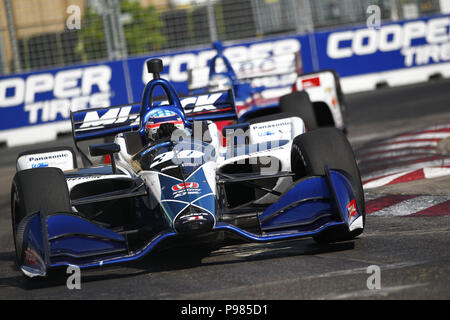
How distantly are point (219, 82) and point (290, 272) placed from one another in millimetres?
6883

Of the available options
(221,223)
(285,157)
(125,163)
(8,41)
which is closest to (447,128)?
(285,157)

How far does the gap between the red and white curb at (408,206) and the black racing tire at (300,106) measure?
2.41 meters

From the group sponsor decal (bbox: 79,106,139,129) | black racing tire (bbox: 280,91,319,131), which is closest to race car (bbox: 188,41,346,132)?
black racing tire (bbox: 280,91,319,131)

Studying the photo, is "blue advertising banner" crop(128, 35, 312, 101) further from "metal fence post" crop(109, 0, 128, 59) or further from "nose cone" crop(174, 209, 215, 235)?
"nose cone" crop(174, 209, 215, 235)

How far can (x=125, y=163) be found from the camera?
680 cm

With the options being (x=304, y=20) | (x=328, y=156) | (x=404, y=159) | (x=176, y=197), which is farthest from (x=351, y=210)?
(x=304, y=20)

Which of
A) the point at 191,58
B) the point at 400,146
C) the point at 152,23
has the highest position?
the point at 152,23

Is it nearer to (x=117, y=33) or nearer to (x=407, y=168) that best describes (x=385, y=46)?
(x=117, y=33)

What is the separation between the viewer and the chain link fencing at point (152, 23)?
1769cm

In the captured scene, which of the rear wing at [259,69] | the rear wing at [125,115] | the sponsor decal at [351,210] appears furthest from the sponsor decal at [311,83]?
the sponsor decal at [351,210]

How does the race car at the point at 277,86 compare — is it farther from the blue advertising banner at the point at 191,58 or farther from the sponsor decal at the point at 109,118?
the blue advertising banner at the point at 191,58

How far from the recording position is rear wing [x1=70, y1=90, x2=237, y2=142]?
7.90 meters

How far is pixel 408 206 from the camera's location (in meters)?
6.88
